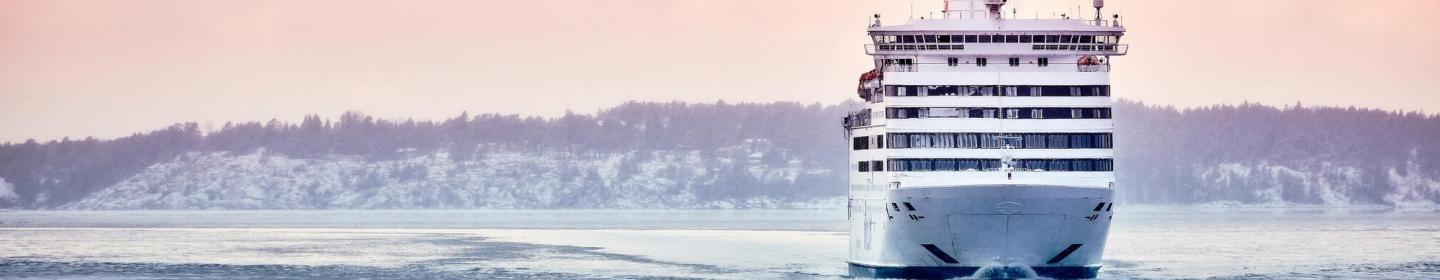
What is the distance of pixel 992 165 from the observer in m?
63.0

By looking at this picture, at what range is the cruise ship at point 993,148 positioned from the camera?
62.1 metres

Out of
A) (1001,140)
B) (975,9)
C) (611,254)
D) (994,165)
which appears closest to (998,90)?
(1001,140)

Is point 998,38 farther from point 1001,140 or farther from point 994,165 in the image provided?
point 994,165

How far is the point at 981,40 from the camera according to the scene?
64812 mm

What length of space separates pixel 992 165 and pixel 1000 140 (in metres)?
0.86

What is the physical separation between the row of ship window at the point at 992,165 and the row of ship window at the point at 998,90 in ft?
7.27

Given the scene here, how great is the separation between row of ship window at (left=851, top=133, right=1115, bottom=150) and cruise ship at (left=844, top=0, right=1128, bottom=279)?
3 centimetres

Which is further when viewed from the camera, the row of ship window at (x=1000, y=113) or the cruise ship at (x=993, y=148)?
the row of ship window at (x=1000, y=113)

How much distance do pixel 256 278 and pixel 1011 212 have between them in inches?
1410

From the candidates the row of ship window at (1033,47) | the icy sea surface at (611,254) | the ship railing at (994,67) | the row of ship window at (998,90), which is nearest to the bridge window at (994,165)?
the row of ship window at (998,90)

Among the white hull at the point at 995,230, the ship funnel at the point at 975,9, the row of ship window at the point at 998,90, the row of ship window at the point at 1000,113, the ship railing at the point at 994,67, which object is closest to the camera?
the white hull at the point at 995,230

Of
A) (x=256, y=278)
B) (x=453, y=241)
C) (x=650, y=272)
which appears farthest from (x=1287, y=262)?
(x=453, y=241)

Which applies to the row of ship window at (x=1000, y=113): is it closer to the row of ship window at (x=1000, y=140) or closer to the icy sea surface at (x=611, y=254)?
the row of ship window at (x=1000, y=140)

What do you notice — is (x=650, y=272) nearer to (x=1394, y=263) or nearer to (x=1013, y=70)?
(x=1013, y=70)
